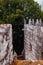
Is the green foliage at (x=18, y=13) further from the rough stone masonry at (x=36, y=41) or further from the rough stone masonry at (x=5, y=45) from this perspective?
the rough stone masonry at (x=5, y=45)

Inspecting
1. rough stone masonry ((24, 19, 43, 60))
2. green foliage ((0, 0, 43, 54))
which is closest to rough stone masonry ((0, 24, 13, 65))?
rough stone masonry ((24, 19, 43, 60))

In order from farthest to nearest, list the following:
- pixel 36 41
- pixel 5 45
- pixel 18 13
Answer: pixel 18 13 < pixel 36 41 < pixel 5 45

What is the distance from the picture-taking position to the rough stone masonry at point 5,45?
83.1 inches

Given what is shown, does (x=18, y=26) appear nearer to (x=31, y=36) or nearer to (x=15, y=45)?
(x=15, y=45)

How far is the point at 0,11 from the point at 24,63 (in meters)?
18.3

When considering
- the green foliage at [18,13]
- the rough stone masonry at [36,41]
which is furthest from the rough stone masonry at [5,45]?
the green foliage at [18,13]

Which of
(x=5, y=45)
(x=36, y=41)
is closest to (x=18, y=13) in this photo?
(x=36, y=41)

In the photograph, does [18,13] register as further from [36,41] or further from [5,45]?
[5,45]

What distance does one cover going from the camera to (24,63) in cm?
240

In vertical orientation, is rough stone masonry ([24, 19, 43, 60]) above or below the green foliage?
below

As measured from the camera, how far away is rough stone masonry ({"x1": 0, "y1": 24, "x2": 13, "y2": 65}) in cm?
211

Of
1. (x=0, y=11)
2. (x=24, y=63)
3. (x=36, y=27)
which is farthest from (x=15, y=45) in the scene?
(x=24, y=63)

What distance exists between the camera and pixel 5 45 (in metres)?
2.20

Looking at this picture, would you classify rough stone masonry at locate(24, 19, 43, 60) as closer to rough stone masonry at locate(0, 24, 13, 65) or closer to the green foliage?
the green foliage
